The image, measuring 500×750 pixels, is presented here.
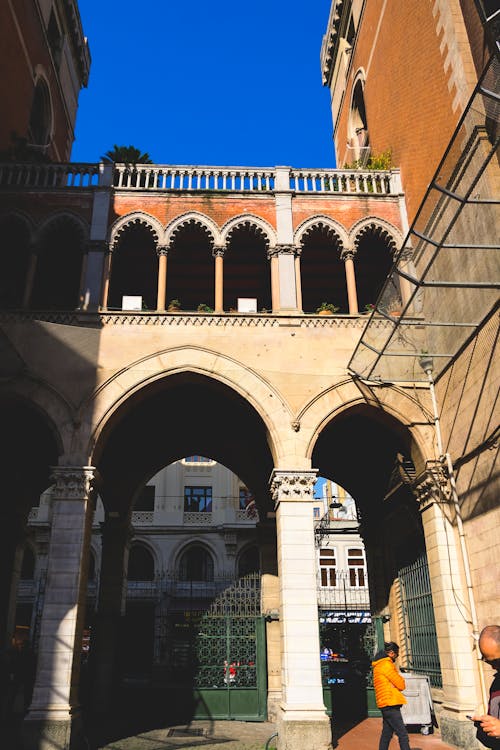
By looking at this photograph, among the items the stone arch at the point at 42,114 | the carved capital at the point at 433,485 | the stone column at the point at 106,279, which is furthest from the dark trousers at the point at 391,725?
the stone arch at the point at 42,114

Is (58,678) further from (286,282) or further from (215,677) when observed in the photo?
(286,282)

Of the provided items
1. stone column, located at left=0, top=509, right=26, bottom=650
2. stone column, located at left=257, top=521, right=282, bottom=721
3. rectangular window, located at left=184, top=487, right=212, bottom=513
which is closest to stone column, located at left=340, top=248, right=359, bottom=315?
stone column, located at left=257, top=521, right=282, bottom=721

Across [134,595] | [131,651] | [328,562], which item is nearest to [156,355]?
[131,651]

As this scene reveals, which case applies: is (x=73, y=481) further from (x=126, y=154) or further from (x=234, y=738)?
(x=126, y=154)

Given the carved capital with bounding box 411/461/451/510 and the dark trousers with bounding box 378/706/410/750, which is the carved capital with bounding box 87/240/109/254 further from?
the dark trousers with bounding box 378/706/410/750

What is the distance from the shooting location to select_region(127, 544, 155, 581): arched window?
35.9 meters

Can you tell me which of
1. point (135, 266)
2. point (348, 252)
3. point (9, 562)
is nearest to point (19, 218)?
point (135, 266)

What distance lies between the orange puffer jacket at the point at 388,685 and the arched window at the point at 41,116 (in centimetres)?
2098

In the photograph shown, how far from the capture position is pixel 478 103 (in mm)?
9242

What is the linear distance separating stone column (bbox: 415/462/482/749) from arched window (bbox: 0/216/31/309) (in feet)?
39.5

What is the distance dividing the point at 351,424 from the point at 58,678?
996 cm

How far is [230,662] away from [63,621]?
16.8 ft

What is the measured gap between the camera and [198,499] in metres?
38.5

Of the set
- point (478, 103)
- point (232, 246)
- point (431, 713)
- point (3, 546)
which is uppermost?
point (232, 246)
